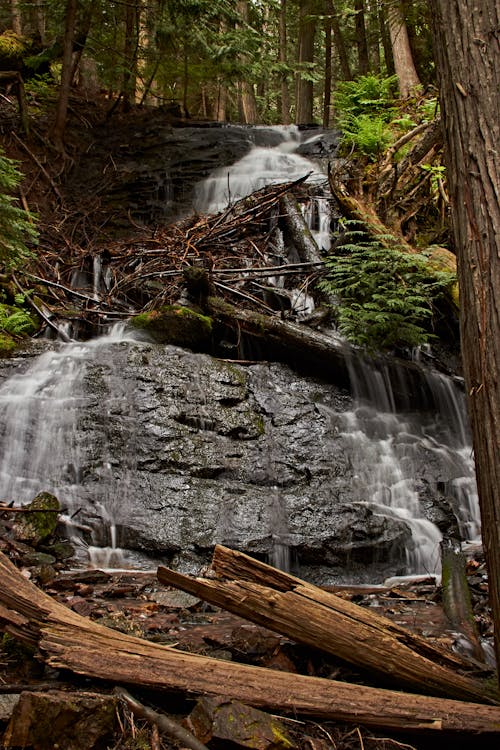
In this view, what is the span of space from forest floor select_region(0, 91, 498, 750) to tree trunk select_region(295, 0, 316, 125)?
17.1 m

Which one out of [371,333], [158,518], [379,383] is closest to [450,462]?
[379,383]

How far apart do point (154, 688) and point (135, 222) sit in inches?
479

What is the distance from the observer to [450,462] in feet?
23.8

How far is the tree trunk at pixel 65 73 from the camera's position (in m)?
13.3

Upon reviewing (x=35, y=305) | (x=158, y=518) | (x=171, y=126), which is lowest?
(x=158, y=518)

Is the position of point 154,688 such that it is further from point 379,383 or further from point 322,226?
point 322,226

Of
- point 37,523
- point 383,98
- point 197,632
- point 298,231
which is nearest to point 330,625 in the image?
point 197,632

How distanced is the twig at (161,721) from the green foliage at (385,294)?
662 cm

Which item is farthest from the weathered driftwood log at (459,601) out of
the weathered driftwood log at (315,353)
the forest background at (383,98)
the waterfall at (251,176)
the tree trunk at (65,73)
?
the tree trunk at (65,73)

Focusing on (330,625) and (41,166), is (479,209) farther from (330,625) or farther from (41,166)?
(41,166)

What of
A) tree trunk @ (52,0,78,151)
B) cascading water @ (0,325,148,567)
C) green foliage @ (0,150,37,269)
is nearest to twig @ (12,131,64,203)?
tree trunk @ (52,0,78,151)

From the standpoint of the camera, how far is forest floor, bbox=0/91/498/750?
2209 millimetres

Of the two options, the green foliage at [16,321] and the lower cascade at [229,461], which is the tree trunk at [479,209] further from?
the green foliage at [16,321]

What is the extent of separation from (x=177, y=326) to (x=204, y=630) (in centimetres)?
501
